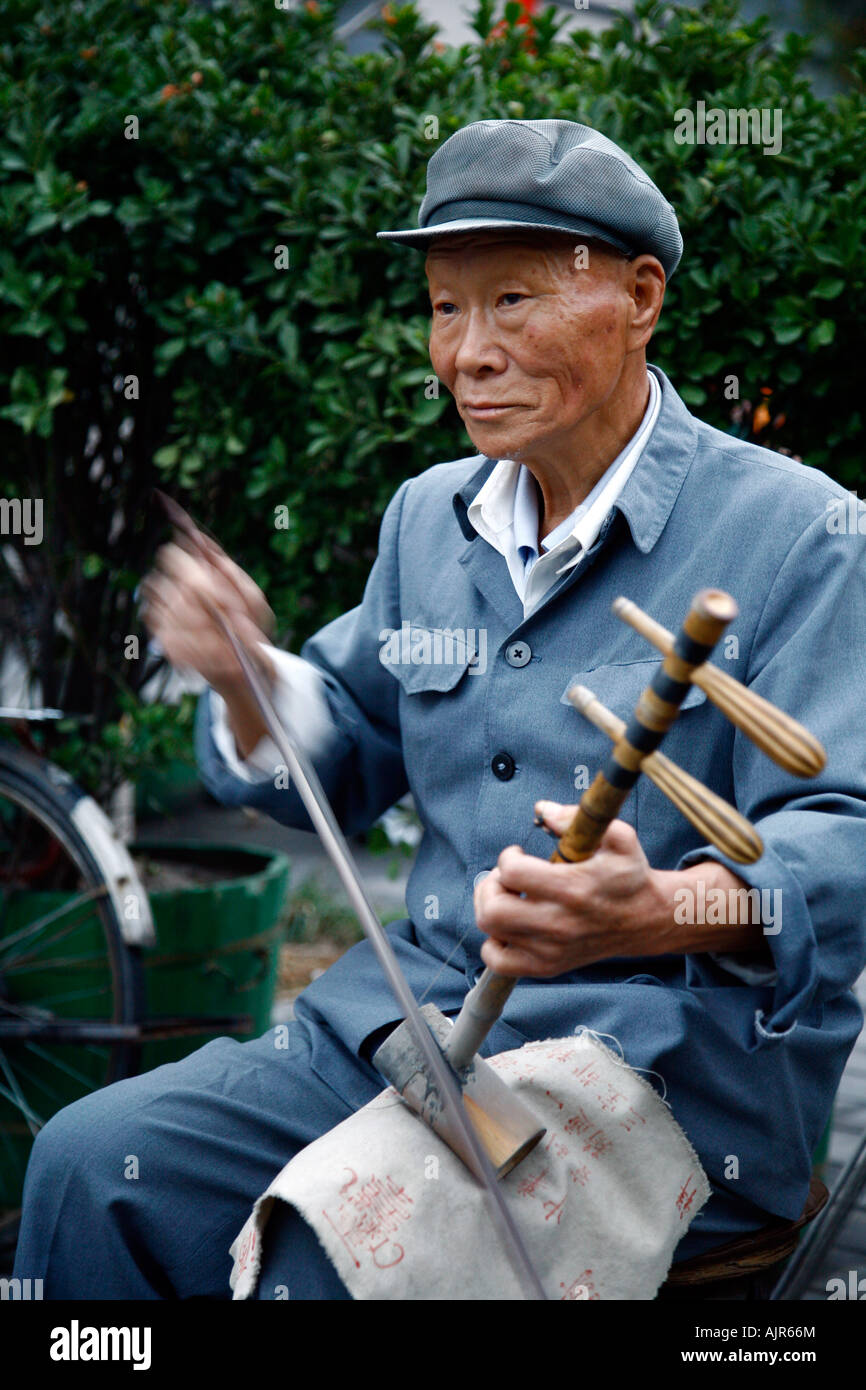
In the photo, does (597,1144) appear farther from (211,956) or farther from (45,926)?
(45,926)

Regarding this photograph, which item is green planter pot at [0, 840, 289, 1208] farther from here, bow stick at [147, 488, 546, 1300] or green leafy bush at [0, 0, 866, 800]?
bow stick at [147, 488, 546, 1300]

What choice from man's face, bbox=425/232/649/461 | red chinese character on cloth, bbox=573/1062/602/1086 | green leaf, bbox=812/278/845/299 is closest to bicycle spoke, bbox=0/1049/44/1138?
red chinese character on cloth, bbox=573/1062/602/1086

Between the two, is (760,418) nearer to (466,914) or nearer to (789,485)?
(789,485)

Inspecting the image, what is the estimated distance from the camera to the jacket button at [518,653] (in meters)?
1.97

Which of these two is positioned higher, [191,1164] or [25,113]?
[25,113]

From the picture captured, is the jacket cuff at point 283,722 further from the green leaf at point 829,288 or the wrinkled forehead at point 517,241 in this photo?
the green leaf at point 829,288

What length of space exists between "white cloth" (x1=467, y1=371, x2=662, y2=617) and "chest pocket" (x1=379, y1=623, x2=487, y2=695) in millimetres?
106

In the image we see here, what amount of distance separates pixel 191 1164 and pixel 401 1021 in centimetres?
34

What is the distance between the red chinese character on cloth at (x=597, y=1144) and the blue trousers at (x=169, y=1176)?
177mm

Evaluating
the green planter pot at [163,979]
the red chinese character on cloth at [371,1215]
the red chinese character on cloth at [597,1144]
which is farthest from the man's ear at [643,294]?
the green planter pot at [163,979]

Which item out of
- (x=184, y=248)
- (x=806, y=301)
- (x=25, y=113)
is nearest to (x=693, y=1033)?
(x=806, y=301)

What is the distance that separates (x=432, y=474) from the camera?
7.86 ft

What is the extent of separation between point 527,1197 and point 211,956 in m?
2.12

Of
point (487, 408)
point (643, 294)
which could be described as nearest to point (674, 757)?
point (487, 408)
